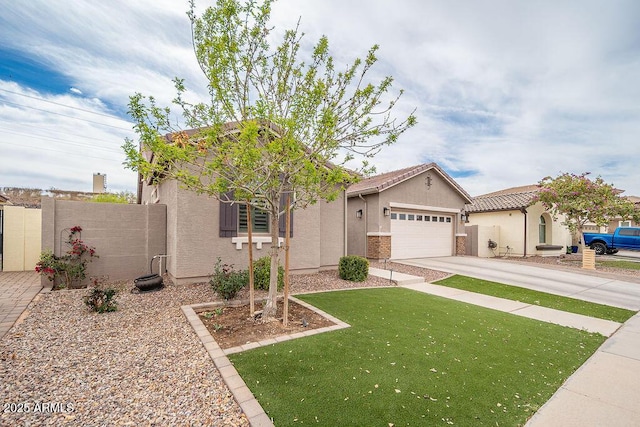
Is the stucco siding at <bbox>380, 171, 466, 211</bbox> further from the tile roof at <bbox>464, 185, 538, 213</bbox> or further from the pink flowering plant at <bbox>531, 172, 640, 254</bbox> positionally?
the pink flowering plant at <bbox>531, 172, 640, 254</bbox>

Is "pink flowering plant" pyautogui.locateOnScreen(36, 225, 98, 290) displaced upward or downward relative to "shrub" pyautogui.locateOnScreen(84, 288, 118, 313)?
upward

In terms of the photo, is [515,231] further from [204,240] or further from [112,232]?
[112,232]

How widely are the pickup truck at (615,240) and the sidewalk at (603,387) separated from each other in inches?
692

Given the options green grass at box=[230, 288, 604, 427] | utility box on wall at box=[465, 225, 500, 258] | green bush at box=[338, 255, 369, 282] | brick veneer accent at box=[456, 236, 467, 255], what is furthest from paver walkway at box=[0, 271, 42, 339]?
utility box on wall at box=[465, 225, 500, 258]

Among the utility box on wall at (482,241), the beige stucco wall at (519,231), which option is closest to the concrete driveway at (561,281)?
the utility box on wall at (482,241)

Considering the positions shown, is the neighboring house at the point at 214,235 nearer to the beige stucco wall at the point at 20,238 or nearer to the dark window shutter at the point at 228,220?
the dark window shutter at the point at 228,220

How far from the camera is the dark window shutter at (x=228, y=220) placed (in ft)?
26.2

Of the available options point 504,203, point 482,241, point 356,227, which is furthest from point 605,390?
point 504,203

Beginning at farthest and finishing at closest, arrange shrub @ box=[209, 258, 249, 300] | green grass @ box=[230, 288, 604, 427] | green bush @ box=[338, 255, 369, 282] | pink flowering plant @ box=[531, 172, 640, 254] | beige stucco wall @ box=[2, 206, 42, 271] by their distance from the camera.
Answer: pink flowering plant @ box=[531, 172, 640, 254]
beige stucco wall @ box=[2, 206, 42, 271]
green bush @ box=[338, 255, 369, 282]
shrub @ box=[209, 258, 249, 300]
green grass @ box=[230, 288, 604, 427]

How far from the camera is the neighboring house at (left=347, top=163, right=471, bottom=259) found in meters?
13.8

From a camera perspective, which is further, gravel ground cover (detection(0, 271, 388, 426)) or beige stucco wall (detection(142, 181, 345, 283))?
beige stucco wall (detection(142, 181, 345, 283))

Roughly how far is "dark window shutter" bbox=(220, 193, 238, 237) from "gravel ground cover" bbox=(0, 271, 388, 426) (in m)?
2.76

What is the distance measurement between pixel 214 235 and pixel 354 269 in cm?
440

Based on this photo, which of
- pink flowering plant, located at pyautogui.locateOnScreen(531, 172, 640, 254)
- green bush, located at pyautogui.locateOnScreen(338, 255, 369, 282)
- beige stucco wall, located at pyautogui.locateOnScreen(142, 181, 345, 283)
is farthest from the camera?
pink flowering plant, located at pyautogui.locateOnScreen(531, 172, 640, 254)
